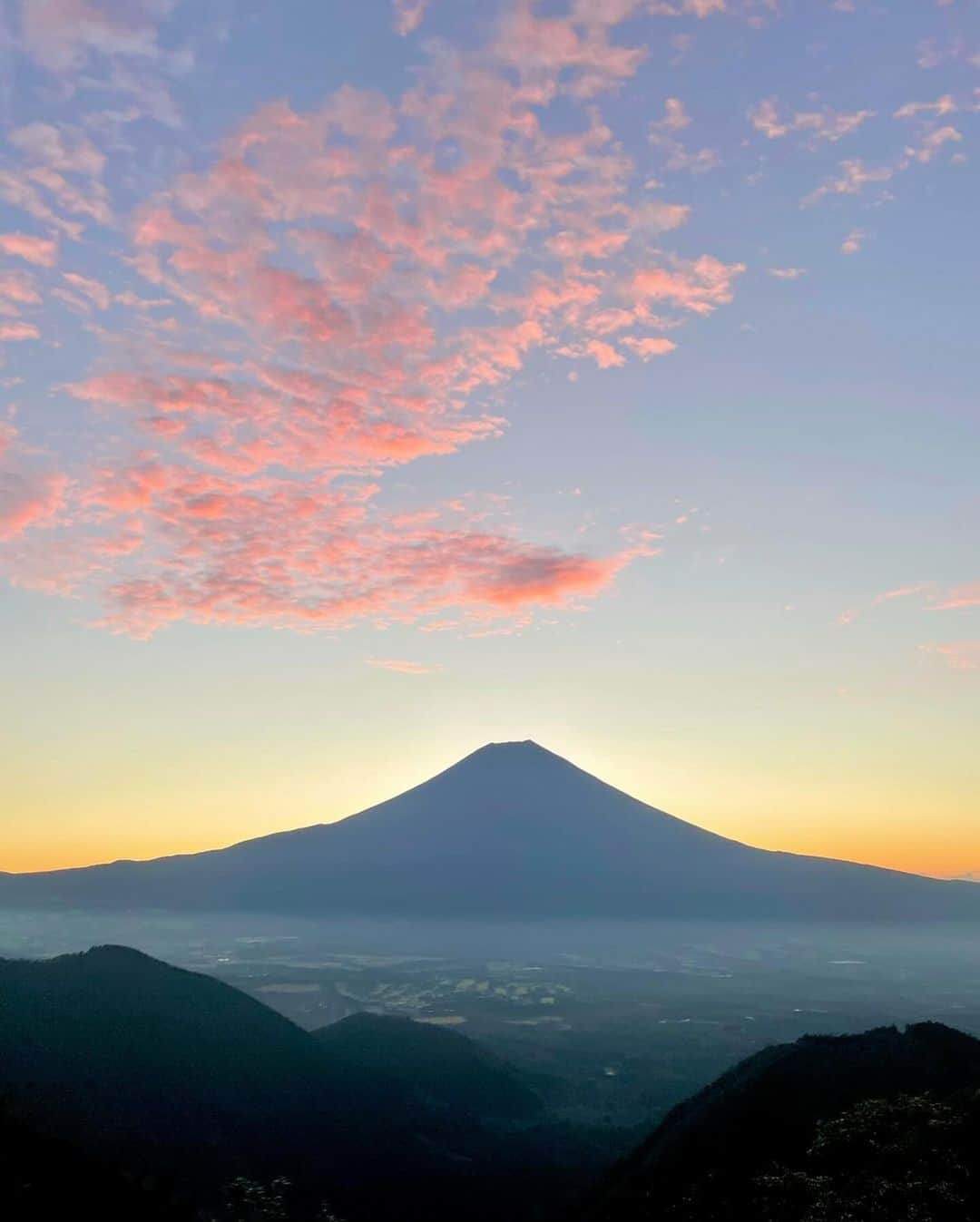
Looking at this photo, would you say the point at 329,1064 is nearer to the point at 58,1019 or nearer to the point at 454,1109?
the point at 454,1109

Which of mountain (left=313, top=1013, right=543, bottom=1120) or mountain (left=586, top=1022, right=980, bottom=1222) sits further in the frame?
mountain (left=313, top=1013, right=543, bottom=1120)

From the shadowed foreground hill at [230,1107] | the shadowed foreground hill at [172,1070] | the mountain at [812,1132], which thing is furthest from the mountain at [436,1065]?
the mountain at [812,1132]

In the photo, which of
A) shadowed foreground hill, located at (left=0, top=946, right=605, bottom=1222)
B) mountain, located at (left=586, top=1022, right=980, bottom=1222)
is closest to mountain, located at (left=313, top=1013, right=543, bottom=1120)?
shadowed foreground hill, located at (left=0, top=946, right=605, bottom=1222)

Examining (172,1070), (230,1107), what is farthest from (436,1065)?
(172,1070)

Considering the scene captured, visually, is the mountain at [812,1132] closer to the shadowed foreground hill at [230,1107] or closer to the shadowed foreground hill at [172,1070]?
the shadowed foreground hill at [230,1107]

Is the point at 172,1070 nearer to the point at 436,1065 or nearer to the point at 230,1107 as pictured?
the point at 230,1107

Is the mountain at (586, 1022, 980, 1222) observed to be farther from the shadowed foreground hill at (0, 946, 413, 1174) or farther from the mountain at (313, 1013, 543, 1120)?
the mountain at (313, 1013, 543, 1120)
